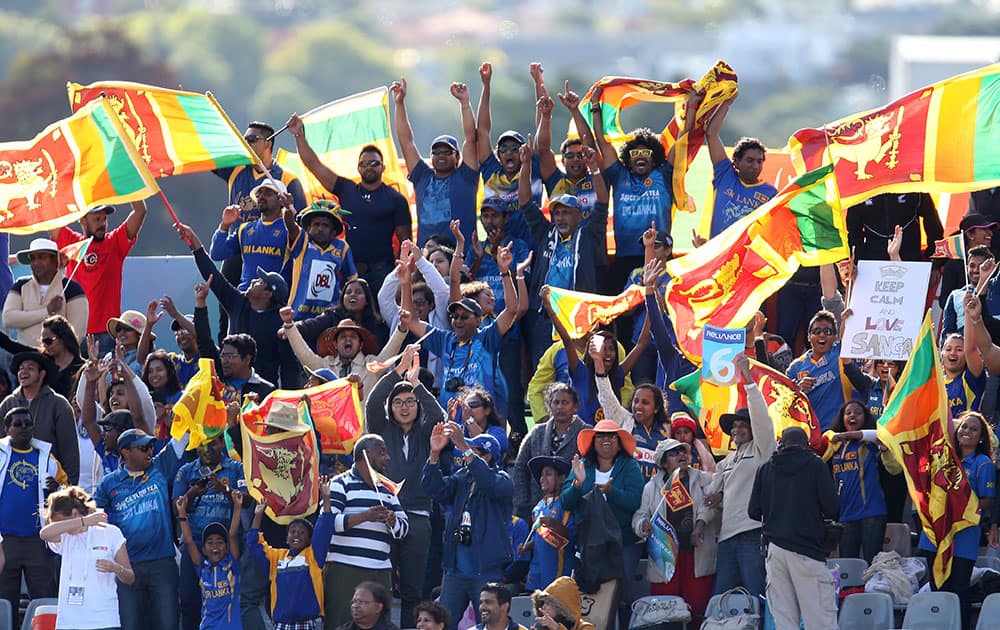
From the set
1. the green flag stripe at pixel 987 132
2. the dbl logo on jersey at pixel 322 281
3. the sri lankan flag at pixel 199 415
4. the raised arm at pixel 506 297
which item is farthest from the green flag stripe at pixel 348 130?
the green flag stripe at pixel 987 132

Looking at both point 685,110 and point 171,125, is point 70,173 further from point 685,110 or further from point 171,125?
point 685,110

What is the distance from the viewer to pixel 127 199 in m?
18.3

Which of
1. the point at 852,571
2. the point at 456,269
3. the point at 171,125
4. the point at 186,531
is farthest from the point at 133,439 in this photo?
the point at 852,571

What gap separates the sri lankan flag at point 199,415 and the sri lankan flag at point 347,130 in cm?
506

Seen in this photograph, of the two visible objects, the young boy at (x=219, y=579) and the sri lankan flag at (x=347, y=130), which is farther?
the sri lankan flag at (x=347, y=130)

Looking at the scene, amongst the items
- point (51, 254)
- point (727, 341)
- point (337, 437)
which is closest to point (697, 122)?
point (727, 341)

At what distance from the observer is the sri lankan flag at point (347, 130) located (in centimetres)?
2120

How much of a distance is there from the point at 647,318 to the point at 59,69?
184 feet

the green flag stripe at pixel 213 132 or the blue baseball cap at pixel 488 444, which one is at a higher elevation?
the green flag stripe at pixel 213 132

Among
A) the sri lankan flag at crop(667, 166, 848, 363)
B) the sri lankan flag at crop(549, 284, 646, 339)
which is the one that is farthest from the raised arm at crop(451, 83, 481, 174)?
the sri lankan flag at crop(667, 166, 848, 363)

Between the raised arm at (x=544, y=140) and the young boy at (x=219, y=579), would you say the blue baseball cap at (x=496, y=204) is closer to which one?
the raised arm at (x=544, y=140)

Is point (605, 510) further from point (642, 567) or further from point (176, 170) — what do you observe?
point (176, 170)

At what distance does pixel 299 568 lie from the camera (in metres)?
15.6

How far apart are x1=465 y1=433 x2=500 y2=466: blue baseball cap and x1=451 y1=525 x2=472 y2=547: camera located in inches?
19.1
